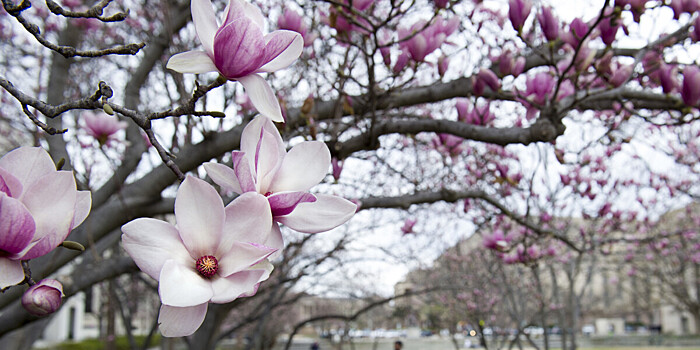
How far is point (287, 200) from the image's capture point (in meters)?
0.61

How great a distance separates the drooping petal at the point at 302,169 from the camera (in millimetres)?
672

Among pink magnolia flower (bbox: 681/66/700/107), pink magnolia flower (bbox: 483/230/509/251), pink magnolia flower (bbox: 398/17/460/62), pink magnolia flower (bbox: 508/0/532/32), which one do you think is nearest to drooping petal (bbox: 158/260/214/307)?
pink magnolia flower (bbox: 398/17/460/62)

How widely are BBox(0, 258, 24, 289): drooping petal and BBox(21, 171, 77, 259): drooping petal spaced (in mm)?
14

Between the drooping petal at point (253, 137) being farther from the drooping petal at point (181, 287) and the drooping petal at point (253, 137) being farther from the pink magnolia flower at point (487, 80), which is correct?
the pink magnolia flower at point (487, 80)

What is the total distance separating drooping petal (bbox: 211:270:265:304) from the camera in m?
0.53

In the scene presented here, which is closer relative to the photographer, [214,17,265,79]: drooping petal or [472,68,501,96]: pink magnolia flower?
[214,17,265,79]: drooping petal

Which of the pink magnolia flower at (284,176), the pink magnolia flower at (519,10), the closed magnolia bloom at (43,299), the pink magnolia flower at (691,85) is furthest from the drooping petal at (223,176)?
the pink magnolia flower at (691,85)

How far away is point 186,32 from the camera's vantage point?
3.90 m

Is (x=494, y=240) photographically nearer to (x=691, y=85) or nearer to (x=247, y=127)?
(x=691, y=85)

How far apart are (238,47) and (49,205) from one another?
279 mm

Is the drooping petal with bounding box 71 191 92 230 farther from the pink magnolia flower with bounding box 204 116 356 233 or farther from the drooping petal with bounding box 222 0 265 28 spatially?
the drooping petal with bounding box 222 0 265 28

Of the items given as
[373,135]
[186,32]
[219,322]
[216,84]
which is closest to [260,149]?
[216,84]

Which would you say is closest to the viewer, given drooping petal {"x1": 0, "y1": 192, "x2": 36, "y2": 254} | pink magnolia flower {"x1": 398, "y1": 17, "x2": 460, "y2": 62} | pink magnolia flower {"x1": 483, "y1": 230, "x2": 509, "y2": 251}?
drooping petal {"x1": 0, "y1": 192, "x2": 36, "y2": 254}

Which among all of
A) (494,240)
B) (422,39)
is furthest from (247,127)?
(494,240)
